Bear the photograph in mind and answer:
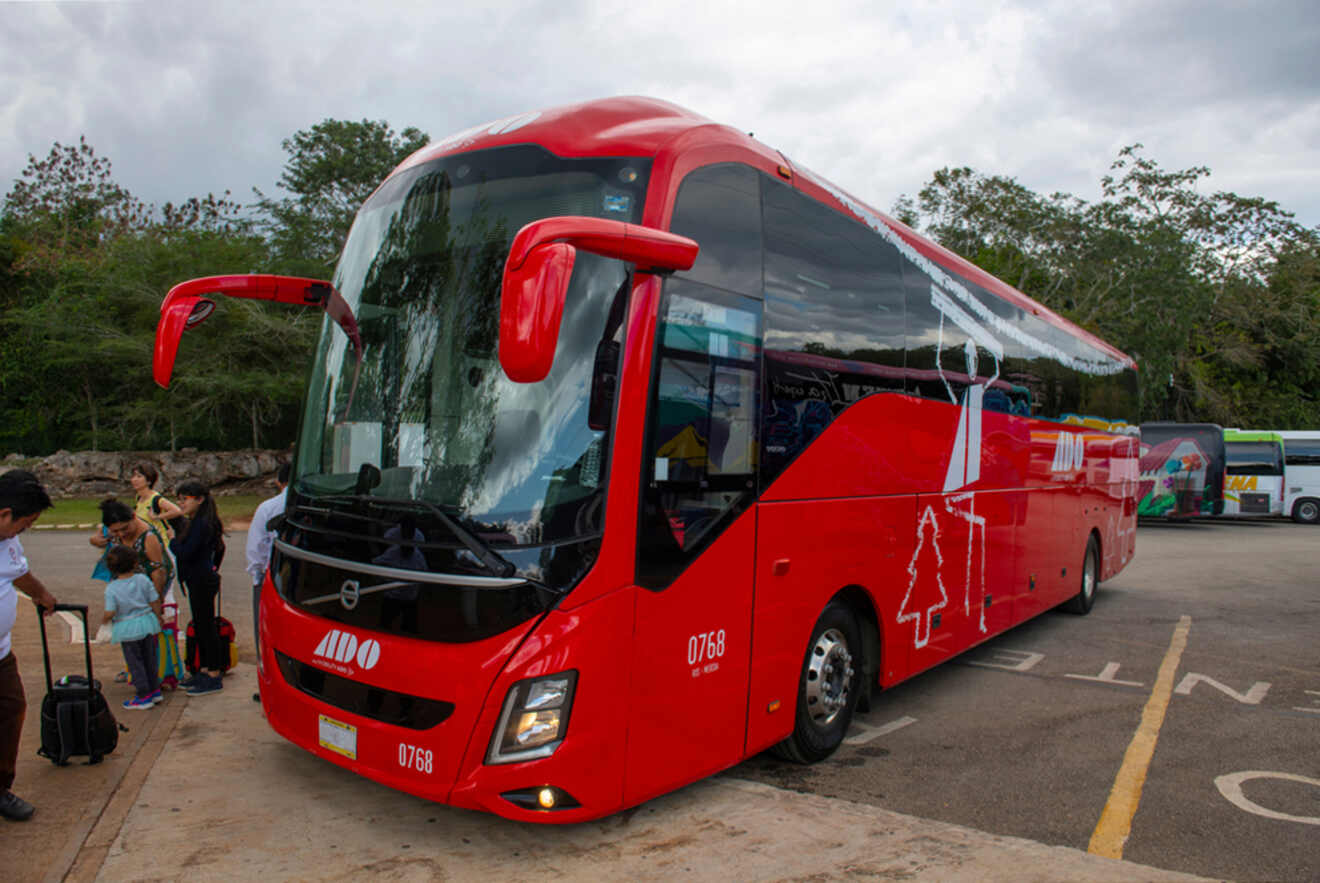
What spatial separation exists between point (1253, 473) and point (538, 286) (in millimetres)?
31283

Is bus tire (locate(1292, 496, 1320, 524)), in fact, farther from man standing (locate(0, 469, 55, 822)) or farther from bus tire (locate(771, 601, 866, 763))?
man standing (locate(0, 469, 55, 822))

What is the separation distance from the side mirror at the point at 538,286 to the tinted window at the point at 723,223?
84 cm

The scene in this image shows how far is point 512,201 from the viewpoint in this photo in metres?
4.29

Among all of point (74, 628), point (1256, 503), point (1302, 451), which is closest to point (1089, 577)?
point (74, 628)

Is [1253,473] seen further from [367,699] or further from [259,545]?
[367,699]

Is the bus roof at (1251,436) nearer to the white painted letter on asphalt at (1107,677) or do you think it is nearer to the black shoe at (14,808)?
the white painted letter on asphalt at (1107,677)

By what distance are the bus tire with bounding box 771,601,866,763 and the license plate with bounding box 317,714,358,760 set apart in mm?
2420

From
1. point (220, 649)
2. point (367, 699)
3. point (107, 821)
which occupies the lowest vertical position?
point (107, 821)

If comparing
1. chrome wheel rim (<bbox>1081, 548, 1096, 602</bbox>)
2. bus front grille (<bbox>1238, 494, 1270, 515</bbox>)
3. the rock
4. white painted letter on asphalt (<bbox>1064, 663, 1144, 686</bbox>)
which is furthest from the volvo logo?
bus front grille (<bbox>1238, 494, 1270, 515</bbox>)

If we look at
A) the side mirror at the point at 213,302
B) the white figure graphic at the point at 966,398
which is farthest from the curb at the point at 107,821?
the white figure graphic at the point at 966,398

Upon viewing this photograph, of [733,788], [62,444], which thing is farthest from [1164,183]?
[62,444]

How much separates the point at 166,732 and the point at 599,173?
4.50m

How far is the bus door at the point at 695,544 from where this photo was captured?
405cm

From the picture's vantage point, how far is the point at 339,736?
4125 mm
